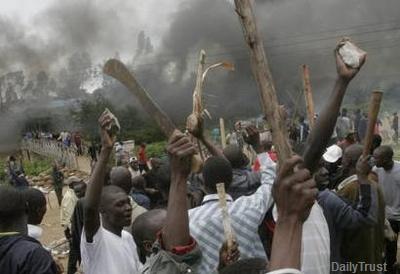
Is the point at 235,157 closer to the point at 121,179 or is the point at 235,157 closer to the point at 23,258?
the point at 121,179

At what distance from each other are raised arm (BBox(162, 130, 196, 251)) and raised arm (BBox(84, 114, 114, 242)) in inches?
24.8

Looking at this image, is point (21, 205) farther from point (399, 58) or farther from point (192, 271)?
point (399, 58)

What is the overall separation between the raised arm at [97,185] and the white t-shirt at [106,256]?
0.04 meters

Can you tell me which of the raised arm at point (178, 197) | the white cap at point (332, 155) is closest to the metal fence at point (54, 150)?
the white cap at point (332, 155)

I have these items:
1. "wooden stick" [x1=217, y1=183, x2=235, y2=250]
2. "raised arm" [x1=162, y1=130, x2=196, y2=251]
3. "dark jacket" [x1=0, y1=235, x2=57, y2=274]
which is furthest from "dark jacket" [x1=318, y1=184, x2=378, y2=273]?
"dark jacket" [x1=0, y1=235, x2=57, y2=274]

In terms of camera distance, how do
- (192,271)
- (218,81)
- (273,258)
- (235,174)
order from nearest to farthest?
(273,258), (192,271), (235,174), (218,81)

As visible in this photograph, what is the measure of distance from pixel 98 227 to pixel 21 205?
1.22 ft

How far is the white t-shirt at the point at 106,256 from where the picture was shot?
2705 mm

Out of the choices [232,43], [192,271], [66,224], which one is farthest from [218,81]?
[192,271]

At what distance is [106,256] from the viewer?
275cm

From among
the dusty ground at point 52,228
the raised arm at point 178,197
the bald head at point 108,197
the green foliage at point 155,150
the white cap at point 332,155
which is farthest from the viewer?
the green foliage at point 155,150

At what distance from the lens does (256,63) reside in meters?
1.60

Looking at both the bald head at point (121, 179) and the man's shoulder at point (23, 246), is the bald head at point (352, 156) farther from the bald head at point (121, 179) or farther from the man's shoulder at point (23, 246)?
the man's shoulder at point (23, 246)

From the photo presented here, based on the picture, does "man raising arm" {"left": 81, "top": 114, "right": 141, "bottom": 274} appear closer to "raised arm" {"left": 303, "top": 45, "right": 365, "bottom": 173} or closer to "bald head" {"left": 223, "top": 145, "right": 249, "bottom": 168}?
"raised arm" {"left": 303, "top": 45, "right": 365, "bottom": 173}
